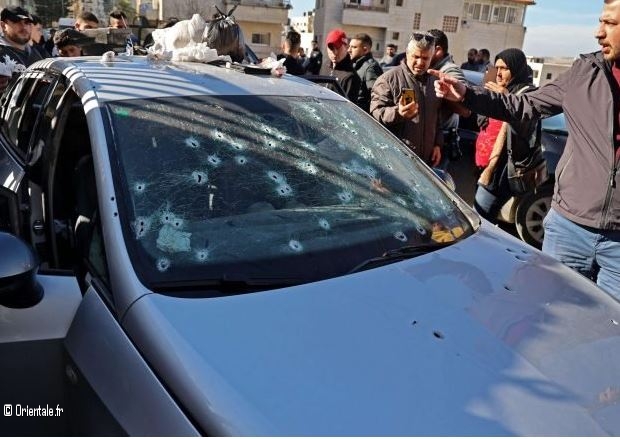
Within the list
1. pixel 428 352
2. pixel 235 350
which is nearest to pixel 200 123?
pixel 235 350

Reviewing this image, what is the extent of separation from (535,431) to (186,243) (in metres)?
1.05

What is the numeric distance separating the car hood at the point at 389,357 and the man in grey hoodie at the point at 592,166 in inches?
28.7

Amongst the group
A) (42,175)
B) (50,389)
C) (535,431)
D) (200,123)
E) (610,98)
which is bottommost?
(50,389)

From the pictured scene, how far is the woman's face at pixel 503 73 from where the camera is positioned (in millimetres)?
3797

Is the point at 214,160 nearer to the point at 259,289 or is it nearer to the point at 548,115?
the point at 259,289

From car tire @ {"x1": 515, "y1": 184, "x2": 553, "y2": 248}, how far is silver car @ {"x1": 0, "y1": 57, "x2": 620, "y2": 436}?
2.73m

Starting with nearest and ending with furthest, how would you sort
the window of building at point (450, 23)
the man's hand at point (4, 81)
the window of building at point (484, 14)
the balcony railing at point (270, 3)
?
the man's hand at point (4, 81) → the balcony railing at point (270, 3) → the window of building at point (450, 23) → the window of building at point (484, 14)

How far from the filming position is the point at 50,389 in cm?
154

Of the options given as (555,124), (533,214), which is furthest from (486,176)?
(555,124)

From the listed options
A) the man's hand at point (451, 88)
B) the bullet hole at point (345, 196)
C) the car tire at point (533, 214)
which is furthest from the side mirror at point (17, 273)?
the car tire at point (533, 214)

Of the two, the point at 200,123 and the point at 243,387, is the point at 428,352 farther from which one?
the point at 200,123

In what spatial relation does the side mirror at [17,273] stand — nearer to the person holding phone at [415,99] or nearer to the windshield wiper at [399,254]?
the windshield wiper at [399,254]

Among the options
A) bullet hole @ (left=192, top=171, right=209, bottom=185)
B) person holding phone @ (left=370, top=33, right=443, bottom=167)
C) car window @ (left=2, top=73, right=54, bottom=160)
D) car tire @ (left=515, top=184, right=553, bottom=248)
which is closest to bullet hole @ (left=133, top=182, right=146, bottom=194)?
bullet hole @ (left=192, top=171, right=209, bottom=185)

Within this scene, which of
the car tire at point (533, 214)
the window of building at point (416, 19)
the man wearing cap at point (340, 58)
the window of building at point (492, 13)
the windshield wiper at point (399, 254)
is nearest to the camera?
the windshield wiper at point (399, 254)
